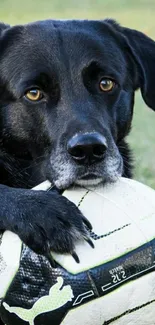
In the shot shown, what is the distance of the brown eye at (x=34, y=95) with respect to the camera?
13.7 feet

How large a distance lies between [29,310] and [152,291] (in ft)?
1.60

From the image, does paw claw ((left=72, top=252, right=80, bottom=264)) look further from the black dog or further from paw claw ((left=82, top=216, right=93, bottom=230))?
the black dog

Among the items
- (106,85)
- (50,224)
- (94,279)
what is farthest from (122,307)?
(106,85)

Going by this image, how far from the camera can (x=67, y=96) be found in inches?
164

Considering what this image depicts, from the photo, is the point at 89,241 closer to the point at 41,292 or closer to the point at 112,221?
the point at 112,221

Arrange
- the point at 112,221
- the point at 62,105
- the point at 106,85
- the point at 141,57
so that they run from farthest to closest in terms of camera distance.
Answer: the point at 141,57, the point at 106,85, the point at 62,105, the point at 112,221

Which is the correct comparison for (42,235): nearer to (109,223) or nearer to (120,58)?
(109,223)

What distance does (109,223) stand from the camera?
3260 mm

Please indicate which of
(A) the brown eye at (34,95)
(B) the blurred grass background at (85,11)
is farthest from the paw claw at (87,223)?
(B) the blurred grass background at (85,11)

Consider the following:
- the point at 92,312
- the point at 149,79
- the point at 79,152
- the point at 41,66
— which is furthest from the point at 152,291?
the point at 149,79

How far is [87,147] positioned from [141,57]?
1308mm

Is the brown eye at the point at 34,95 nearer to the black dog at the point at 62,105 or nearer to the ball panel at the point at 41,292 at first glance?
→ the black dog at the point at 62,105

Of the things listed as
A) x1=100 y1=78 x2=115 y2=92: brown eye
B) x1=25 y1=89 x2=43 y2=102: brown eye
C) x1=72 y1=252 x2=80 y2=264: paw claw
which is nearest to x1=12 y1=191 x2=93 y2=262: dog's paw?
x1=72 y1=252 x2=80 y2=264: paw claw

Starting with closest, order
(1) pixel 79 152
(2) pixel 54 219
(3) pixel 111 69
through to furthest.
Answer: (2) pixel 54 219 → (1) pixel 79 152 → (3) pixel 111 69
